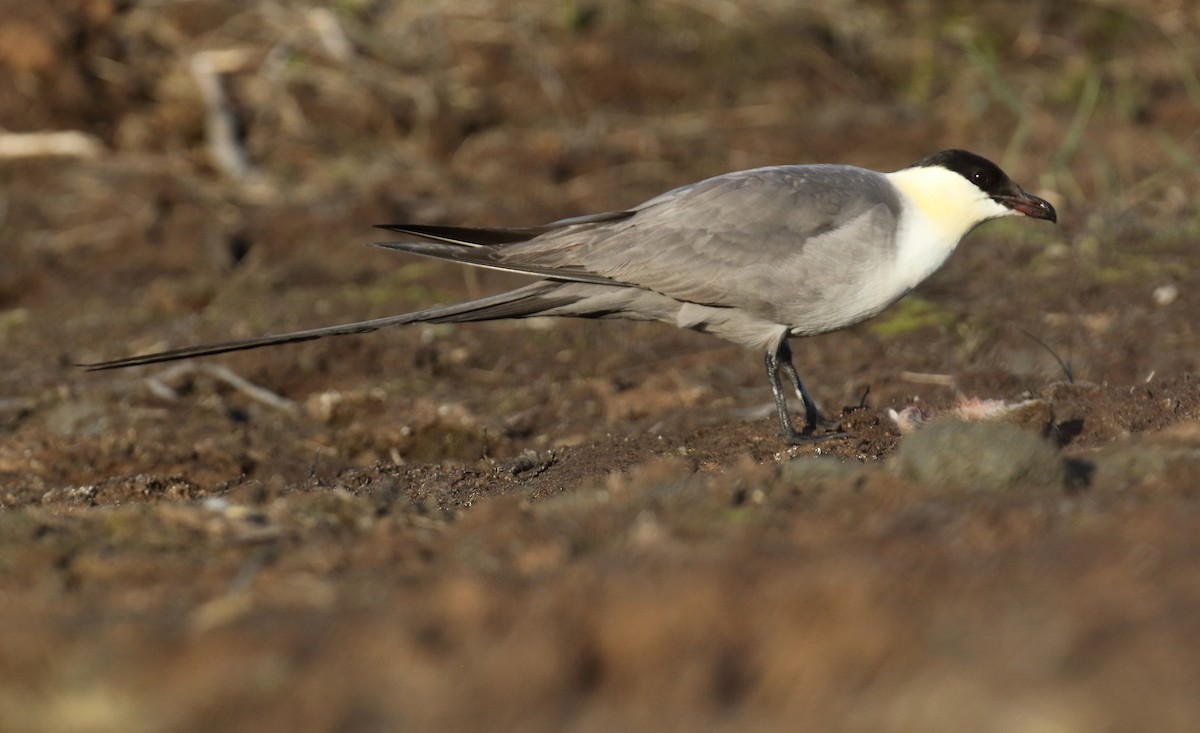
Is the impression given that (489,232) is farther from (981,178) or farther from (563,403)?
(981,178)

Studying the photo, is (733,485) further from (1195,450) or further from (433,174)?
(433,174)

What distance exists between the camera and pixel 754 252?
4.77m

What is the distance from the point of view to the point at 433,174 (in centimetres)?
948

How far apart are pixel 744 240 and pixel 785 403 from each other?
57 centimetres

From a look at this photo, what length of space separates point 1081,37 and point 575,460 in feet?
27.1

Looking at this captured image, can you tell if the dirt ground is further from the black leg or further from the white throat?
the white throat

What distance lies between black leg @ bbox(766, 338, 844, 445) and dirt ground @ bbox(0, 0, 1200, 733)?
9cm

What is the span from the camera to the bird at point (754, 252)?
4.72 m

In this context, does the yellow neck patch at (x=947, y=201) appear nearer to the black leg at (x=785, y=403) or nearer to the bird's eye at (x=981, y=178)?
the bird's eye at (x=981, y=178)

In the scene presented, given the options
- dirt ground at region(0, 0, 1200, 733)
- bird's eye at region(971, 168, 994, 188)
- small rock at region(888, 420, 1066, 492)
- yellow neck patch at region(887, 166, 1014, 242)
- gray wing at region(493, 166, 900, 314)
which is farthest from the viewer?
bird's eye at region(971, 168, 994, 188)

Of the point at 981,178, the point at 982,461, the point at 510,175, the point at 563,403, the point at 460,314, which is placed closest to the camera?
the point at 982,461

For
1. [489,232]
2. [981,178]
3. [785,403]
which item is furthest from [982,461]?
[489,232]

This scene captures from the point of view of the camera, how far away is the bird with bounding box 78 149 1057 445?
472cm

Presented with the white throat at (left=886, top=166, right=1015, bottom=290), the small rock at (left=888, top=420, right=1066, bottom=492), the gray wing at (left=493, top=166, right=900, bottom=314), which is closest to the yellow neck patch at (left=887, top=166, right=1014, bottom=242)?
the white throat at (left=886, top=166, right=1015, bottom=290)
